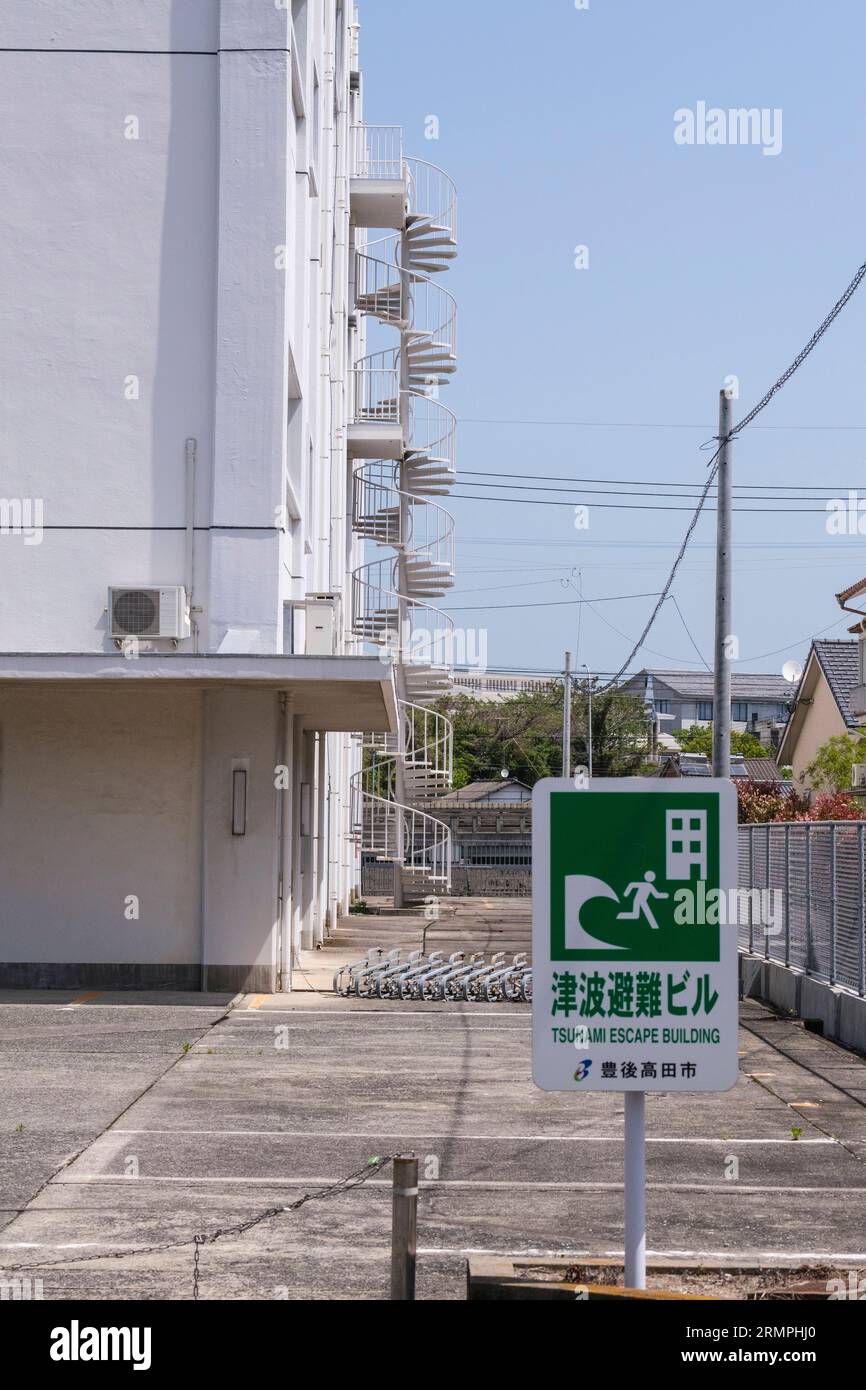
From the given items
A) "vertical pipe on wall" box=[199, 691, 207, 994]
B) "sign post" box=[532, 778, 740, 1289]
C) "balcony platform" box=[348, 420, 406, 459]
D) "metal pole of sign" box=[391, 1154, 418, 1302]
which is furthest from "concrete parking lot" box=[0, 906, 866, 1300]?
"balcony platform" box=[348, 420, 406, 459]

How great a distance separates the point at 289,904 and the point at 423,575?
14579 millimetres

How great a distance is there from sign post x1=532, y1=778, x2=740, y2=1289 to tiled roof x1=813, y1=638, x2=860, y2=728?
1916 inches

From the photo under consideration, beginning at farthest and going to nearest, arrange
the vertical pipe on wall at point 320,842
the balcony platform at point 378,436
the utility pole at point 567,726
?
1. the utility pole at point 567,726
2. the balcony platform at point 378,436
3. the vertical pipe on wall at point 320,842

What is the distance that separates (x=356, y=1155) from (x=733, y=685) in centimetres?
10580

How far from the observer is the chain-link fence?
16.8m

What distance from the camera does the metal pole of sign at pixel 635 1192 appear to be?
238 inches

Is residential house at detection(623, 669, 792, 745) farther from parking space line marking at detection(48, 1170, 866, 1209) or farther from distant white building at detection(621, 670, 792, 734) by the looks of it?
parking space line marking at detection(48, 1170, 866, 1209)

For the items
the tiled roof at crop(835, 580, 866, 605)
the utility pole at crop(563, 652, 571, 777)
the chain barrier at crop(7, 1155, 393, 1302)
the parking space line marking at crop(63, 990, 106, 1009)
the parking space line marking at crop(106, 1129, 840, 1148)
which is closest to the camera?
the chain barrier at crop(7, 1155, 393, 1302)

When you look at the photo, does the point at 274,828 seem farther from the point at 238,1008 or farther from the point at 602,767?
the point at 602,767

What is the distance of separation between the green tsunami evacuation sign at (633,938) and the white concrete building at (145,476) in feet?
41.7

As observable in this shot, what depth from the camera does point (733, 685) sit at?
373 ft

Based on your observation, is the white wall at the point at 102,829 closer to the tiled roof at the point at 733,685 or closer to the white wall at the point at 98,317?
the white wall at the point at 98,317

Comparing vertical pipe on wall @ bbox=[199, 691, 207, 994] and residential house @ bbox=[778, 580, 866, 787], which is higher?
residential house @ bbox=[778, 580, 866, 787]

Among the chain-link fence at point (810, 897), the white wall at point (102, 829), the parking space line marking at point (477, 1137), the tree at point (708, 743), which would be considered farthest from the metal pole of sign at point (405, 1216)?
the tree at point (708, 743)
